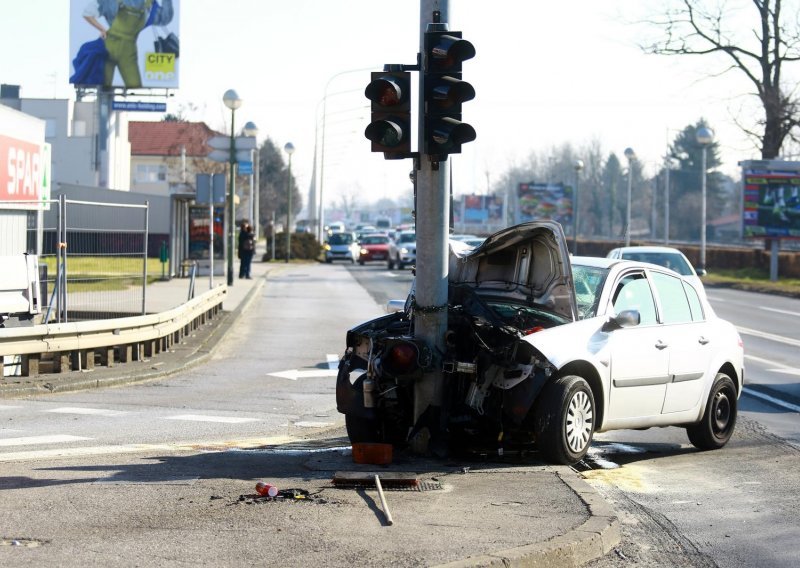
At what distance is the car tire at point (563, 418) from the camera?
854 cm

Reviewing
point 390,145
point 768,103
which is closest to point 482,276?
point 390,145

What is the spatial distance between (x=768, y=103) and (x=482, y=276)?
145 ft

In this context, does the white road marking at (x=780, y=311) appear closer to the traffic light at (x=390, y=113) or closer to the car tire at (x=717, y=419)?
the car tire at (x=717, y=419)

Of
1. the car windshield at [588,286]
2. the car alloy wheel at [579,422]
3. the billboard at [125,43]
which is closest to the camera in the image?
the car alloy wheel at [579,422]

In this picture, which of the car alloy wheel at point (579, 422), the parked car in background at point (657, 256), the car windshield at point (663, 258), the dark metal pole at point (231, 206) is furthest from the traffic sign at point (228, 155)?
the car alloy wheel at point (579, 422)

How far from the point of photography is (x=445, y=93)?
9.20 metres

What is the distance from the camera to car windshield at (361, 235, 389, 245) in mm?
65000

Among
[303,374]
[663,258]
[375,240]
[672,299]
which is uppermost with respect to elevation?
[375,240]

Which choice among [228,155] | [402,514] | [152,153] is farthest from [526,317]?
[152,153]

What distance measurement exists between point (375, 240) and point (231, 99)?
34039 millimetres

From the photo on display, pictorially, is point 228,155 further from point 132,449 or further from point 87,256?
point 132,449

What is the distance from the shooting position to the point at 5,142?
2572 centimetres

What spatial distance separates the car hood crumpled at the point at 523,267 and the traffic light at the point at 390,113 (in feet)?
3.77

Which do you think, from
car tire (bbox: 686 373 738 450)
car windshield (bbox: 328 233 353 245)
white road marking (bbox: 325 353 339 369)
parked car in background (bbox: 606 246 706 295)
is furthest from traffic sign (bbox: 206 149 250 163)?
car windshield (bbox: 328 233 353 245)
